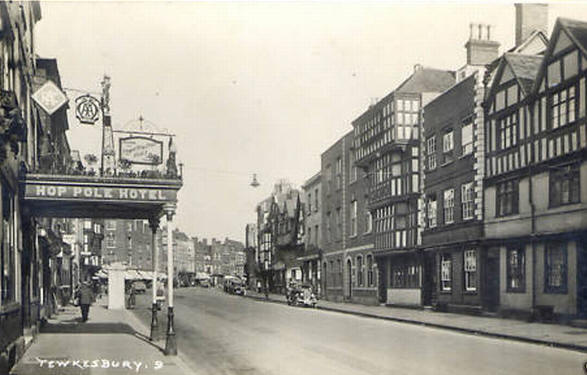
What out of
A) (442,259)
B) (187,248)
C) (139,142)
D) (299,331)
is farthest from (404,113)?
(187,248)

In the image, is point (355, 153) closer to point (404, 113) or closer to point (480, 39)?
point (404, 113)

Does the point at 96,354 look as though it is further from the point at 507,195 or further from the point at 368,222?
the point at 368,222

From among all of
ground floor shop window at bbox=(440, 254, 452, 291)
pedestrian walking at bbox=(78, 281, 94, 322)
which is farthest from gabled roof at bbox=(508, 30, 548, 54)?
pedestrian walking at bbox=(78, 281, 94, 322)

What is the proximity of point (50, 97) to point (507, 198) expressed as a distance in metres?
16.7

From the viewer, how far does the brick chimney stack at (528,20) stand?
94.3 ft

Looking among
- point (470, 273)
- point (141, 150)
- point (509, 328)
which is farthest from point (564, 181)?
point (141, 150)

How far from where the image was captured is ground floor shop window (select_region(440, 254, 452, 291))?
30203 mm

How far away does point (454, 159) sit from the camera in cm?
2973

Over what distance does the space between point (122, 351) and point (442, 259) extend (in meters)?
19.0

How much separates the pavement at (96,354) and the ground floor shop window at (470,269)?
→ 1343 cm

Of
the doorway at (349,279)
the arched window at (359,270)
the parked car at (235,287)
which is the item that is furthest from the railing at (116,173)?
the parked car at (235,287)

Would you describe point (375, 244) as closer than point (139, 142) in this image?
No

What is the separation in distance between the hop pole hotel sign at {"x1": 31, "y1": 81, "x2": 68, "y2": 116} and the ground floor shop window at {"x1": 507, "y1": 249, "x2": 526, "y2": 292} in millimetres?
16503

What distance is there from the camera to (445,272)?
30.6 meters
